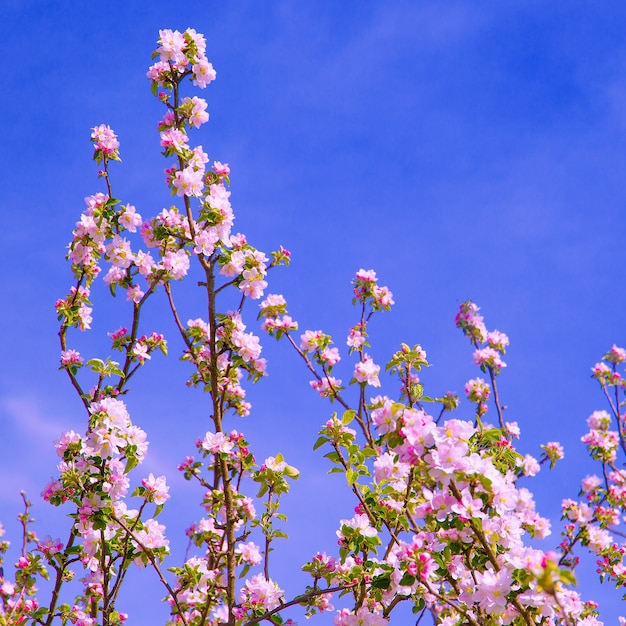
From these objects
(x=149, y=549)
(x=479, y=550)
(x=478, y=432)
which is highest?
(x=478, y=432)

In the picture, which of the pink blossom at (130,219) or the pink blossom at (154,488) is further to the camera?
the pink blossom at (130,219)

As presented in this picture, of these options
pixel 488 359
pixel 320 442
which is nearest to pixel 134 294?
pixel 320 442

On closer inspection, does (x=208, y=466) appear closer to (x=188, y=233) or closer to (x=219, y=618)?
(x=219, y=618)

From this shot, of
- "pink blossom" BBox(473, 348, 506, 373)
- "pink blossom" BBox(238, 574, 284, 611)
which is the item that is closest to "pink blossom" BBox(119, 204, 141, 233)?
"pink blossom" BBox(238, 574, 284, 611)

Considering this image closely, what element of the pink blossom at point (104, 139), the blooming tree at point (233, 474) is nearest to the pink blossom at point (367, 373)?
the blooming tree at point (233, 474)

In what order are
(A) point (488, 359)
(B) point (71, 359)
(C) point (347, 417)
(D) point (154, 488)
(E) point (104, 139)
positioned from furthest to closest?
(A) point (488, 359) → (E) point (104, 139) → (B) point (71, 359) → (D) point (154, 488) → (C) point (347, 417)

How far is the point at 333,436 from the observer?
4203 millimetres

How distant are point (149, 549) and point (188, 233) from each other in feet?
7.50

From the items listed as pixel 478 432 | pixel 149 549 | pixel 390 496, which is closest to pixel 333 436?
pixel 390 496

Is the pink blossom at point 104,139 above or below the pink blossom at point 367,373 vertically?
above

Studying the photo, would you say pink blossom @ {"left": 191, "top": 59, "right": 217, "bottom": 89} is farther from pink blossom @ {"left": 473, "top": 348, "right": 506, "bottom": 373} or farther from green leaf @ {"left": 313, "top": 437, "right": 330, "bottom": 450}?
pink blossom @ {"left": 473, "top": 348, "right": 506, "bottom": 373}

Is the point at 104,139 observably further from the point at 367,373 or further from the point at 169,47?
the point at 367,373

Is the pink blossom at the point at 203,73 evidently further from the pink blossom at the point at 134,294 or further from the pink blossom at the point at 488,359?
the pink blossom at the point at 488,359

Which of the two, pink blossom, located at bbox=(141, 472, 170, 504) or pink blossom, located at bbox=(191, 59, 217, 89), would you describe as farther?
pink blossom, located at bbox=(191, 59, 217, 89)
